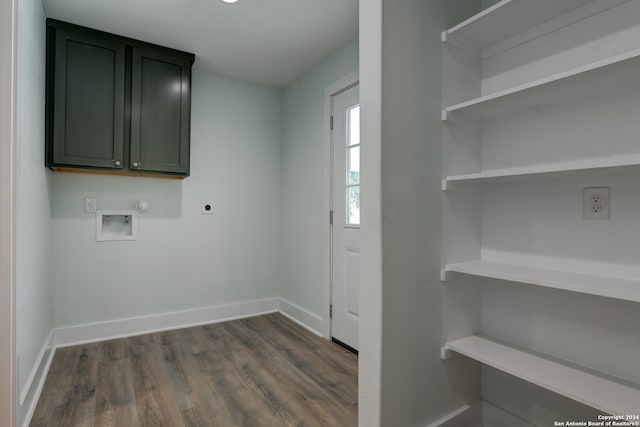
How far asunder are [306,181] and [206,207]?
3.43 feet

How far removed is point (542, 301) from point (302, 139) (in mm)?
2485

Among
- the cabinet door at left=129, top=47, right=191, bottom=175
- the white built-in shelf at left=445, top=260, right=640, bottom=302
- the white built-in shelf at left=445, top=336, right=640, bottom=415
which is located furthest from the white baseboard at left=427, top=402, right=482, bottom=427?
the cabinet door at left=129, top=47, right=191, bottom=175

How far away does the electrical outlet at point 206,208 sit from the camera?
3.27m

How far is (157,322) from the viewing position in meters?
3.03

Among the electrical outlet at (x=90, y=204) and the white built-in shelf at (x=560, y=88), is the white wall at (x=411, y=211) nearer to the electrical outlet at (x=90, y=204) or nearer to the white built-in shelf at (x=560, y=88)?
the white built-in shelf at (x=560, y=88)

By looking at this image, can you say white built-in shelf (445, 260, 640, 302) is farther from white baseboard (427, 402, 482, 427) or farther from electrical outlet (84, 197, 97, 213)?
electrical outlet (84, 197, 97, 213)

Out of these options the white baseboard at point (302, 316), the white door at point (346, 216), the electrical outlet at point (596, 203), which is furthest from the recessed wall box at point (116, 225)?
the electrical outlet at point (596, 203)

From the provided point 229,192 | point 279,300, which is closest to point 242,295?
point 279,300

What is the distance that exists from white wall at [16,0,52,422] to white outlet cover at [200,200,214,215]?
1189 mm

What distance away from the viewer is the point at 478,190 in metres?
1.71

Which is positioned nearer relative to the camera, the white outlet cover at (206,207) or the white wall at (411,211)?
the white wall at (411,211)

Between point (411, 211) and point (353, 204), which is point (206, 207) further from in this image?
point (411, 211)

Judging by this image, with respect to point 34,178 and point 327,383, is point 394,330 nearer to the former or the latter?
point 327,383

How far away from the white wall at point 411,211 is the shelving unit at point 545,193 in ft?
0.30
